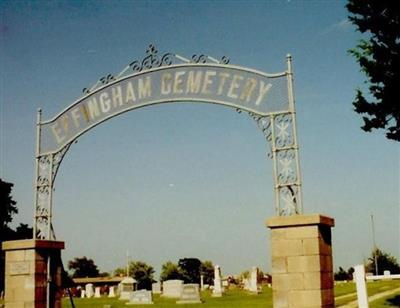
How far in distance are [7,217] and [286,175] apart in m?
34.2

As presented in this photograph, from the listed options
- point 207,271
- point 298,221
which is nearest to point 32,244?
point 298,221

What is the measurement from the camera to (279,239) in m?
A: 8.36

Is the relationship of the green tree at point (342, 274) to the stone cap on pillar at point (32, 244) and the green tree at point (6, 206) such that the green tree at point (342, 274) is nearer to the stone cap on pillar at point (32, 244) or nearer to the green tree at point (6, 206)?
the green tree at point (6, 206)

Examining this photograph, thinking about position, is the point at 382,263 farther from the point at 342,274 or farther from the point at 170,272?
the point at 170,272

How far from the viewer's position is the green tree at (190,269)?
101 metres

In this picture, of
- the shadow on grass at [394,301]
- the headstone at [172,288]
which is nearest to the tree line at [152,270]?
the headstone at [172,288]

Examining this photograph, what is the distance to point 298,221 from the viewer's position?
8.26 m

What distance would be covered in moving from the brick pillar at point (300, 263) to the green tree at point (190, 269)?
9311 centimetres

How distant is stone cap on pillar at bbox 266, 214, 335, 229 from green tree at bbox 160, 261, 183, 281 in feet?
293

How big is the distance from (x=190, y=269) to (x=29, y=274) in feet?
335

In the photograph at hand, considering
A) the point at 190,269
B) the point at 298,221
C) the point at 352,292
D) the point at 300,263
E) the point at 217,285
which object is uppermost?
the point at 298,221

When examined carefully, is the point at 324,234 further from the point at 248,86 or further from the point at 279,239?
the point at 248,86

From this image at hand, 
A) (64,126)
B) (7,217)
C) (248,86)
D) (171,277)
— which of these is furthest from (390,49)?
(171,277)

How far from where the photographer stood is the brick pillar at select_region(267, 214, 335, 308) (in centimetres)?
804
